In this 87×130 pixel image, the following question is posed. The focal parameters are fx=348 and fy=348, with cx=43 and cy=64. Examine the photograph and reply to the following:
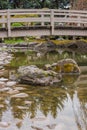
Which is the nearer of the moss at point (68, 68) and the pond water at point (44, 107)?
the pond water at point (44, 107)

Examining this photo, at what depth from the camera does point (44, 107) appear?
28.5 ft

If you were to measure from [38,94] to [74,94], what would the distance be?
1049 mm

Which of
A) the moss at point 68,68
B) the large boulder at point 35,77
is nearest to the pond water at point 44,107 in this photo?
the large boulder at point 35,77

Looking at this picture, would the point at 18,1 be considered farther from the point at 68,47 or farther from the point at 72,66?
the point at 72,66

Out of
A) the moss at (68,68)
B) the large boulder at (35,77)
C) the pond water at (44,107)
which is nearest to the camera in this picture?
the pond water at (44,107)

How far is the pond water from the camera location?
7273 millimetres

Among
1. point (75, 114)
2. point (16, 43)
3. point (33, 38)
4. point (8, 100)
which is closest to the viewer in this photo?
point (75, 114)

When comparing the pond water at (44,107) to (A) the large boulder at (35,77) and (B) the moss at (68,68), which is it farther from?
(B) the moss at (68,68)

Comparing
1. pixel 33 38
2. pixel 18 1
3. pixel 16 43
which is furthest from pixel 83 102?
pixel 18 1

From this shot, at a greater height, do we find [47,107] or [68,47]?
[47,107]

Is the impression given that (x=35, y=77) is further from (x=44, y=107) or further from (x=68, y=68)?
(x=68, y=68)

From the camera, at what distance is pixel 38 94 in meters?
10.0

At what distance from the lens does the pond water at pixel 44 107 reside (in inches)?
286

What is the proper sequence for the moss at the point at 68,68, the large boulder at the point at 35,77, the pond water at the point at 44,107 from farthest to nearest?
the moss at the point at 68,68, the large boulder at the point at 35,77, the pond water at the point at 44,107
